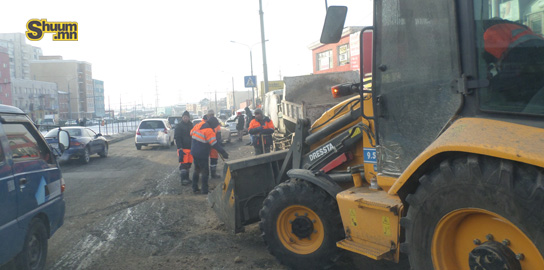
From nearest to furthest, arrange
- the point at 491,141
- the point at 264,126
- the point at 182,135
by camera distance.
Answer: the point at 491,141
the point at 182,135
the point at 264,126

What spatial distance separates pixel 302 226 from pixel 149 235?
101 inches

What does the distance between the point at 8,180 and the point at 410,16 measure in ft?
12.0

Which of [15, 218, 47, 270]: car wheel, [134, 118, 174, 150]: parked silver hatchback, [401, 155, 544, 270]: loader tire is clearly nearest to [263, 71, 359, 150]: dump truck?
[15, 218, 47, 270]: car wheel

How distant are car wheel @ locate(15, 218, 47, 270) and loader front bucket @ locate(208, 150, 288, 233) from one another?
2.14 metres

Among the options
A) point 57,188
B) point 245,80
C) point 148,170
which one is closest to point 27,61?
point 245,80

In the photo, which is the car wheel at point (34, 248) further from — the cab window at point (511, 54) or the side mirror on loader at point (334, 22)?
the cab window at point (511, 54)

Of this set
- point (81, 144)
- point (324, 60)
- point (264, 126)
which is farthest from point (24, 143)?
point (324, 60)

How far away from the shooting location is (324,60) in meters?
36.7

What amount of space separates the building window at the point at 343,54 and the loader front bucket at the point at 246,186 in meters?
27.2

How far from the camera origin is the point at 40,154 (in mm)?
4918

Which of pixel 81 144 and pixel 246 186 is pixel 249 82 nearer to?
pixel 81 144

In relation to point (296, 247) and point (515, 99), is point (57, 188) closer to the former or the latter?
point (296, 247)

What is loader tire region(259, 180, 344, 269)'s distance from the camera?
4387mm

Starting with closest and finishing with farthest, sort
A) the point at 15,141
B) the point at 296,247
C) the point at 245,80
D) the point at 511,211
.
A: the point at 511,211
the point at 15,141
the point at 296,247
the point at 245,80
